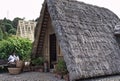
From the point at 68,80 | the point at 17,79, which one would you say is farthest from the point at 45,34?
the point at 68,80

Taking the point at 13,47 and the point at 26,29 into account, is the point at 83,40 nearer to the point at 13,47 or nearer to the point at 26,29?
the point at 13,47

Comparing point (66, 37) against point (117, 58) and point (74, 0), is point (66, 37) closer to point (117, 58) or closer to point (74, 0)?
point (117, 58)

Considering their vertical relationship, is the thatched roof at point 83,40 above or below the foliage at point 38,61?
above

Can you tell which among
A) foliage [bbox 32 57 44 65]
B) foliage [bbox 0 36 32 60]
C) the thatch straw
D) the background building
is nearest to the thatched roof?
the thatch straw

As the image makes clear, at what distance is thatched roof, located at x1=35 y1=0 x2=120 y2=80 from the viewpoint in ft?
26.2

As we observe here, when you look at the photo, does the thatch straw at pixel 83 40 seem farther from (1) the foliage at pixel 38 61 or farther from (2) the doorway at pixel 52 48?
(1) the foliage at pixel 38 61

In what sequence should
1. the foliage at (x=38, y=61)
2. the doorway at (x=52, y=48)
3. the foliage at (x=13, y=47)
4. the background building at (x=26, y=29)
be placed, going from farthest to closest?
1. the background building at (x=26, y=29)
2. the foliage at (x=13, y=47)
3. the doorway at (x=52, y=48)
4. the foliage at (x=38, y=61)

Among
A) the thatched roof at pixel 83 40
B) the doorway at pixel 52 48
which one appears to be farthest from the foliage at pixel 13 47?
the thatched roof at pixel 83 40

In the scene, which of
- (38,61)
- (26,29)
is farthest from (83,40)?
(26,29)

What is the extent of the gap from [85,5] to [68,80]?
5.30 meters

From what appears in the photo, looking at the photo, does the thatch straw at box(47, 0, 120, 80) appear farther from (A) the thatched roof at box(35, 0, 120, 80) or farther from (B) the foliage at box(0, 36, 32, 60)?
(B) the foliage at box(0, 36, 32, 60)

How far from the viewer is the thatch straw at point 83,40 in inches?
315

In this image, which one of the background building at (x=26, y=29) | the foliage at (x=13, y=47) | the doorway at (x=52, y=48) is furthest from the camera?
the background building at (x=26, y=29)

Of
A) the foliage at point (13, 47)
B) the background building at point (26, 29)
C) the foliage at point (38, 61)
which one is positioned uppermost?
the background building at point (26, 29)
